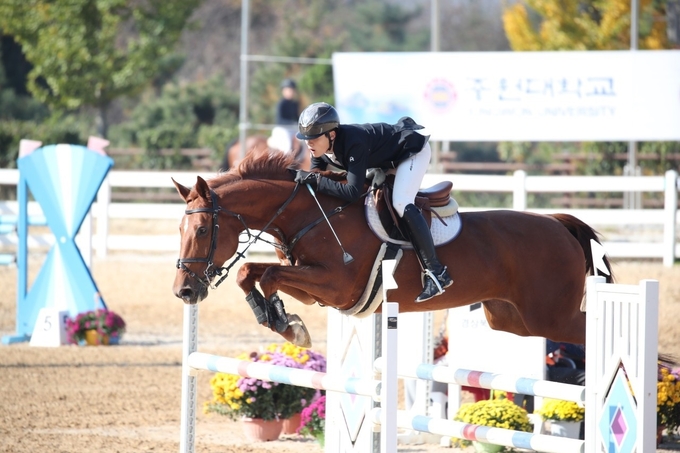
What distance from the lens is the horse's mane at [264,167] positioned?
5043 millimetres

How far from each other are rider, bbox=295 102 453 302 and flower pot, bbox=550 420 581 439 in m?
1.33

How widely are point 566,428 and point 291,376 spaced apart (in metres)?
2.06

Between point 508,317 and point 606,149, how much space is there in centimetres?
1439

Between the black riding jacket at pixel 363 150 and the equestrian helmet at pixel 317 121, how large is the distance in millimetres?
90

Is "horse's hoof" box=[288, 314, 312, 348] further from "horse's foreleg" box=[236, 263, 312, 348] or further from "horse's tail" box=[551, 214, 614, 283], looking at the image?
"horse's tail" box=[551, 214, 614, 283]

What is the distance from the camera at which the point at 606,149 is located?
19.0 m

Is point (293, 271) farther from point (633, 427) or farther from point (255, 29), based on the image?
point (255, 29)

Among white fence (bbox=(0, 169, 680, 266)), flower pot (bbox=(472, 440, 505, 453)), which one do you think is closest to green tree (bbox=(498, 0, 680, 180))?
white fence (bbox=(0, 169, 680, 266))

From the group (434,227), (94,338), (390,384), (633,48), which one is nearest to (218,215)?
(434,227)

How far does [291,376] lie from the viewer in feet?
14.6

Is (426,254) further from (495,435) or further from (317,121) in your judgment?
(495,435)

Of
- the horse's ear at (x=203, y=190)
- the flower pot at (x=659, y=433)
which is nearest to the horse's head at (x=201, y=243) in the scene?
the horse's ear at (x=203, y=190)

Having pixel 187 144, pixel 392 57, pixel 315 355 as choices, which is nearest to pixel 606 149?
pixel 392 57

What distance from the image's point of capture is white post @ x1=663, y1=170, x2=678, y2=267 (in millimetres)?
12273
